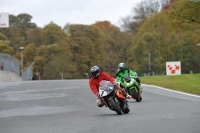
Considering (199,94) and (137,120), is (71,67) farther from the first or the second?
(137,120)

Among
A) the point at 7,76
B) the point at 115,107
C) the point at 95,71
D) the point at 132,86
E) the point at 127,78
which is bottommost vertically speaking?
the point at 7,76

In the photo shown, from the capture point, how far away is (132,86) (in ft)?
68.8

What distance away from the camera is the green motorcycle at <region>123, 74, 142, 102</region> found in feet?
68.7

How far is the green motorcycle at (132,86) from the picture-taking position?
20.9 meters

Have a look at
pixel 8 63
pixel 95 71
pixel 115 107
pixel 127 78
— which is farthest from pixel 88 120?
pixel 8 63

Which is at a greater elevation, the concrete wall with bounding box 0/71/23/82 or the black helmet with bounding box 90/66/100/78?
the black helmet with bounding box 90/66/100/78

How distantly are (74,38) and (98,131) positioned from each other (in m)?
83.6

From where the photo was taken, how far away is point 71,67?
88.9 meters

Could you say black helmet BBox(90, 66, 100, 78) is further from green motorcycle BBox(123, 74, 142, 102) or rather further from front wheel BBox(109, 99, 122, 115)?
green motorcycle BBox(123, 74, 142, 102)

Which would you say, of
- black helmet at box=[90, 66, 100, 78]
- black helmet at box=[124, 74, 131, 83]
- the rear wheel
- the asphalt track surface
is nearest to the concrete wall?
black helmet at box=[124, 74, 131, 83]

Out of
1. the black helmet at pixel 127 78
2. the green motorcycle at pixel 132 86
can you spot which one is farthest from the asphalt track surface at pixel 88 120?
the black helmet at pixel 127 78

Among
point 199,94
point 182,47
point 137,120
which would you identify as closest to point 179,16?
point 199,94

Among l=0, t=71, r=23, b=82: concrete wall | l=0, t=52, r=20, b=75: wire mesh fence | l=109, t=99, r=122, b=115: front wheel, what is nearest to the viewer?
l=109, t=99, r=122, b=115: front wheel

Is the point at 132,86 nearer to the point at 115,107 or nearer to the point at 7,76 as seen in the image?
the point at 115,107
